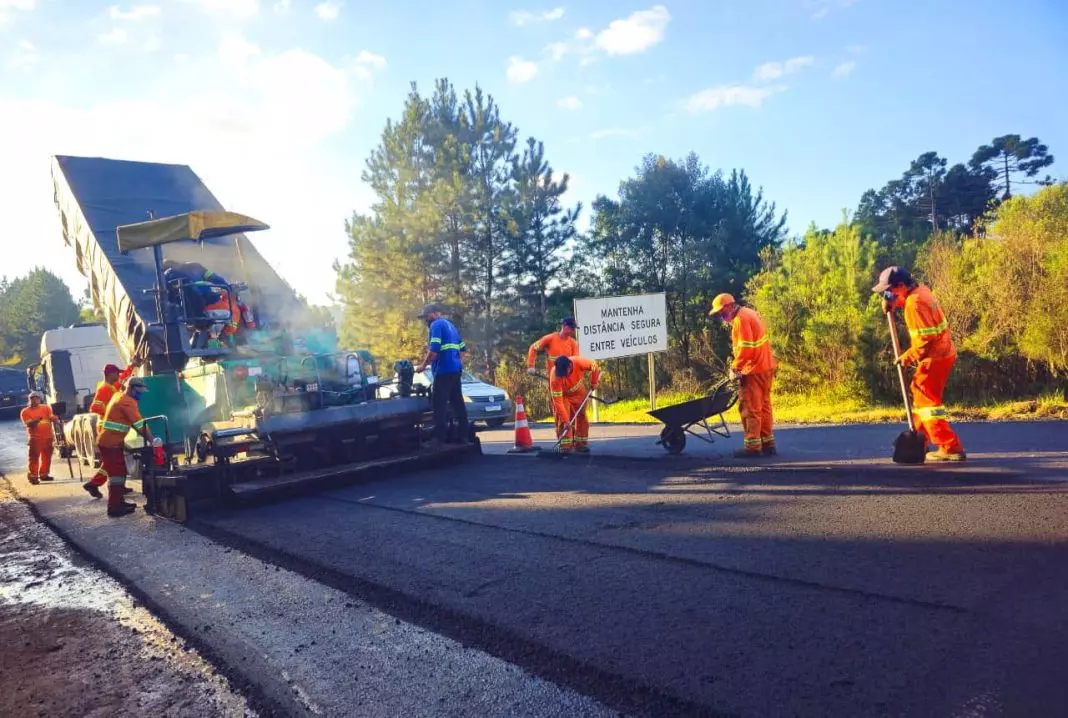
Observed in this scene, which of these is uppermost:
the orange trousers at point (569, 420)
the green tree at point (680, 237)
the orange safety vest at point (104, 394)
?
the green tree at point (680, 237)

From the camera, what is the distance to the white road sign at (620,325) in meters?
12.6

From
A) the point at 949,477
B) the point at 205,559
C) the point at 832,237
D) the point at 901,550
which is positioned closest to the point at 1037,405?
the point at 949,477

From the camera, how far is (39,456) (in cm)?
1225

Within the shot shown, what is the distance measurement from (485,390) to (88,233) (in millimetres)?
8212

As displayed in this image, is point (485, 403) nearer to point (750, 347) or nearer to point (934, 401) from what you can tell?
point (750, 347)

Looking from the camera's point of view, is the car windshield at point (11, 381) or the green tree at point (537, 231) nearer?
the green tree at point (537, 231)

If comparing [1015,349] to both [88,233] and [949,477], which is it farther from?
[88,233]

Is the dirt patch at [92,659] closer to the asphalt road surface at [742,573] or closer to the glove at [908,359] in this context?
the asphalt road surface at [742,573]

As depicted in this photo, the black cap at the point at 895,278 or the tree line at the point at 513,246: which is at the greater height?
the tree line at the point at 513,246

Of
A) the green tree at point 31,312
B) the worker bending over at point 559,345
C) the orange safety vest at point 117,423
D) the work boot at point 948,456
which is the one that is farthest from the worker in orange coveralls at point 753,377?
the green tree at point 31,312

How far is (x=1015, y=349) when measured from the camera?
11.0 m

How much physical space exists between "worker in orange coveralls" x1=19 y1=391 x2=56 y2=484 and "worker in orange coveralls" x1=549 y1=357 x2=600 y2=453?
889cm

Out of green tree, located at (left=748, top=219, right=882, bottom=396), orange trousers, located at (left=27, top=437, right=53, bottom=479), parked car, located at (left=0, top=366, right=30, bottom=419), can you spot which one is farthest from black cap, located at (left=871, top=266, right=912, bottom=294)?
parked car, located at (left=0, top=366, right=30, bottom=419)

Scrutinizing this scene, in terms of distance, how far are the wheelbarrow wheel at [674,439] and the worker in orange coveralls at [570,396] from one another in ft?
3.71
